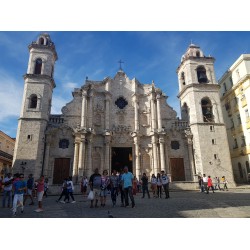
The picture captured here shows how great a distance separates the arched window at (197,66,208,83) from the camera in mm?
26703

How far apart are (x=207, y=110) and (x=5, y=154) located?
2841 cm

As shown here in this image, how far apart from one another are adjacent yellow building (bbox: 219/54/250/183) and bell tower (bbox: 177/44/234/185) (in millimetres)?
4305

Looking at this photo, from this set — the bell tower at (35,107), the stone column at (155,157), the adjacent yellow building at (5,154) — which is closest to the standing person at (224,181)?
the stone column at (155,157)

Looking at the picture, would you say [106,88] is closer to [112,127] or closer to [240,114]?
[112,127]

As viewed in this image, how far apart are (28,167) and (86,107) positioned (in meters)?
8.53

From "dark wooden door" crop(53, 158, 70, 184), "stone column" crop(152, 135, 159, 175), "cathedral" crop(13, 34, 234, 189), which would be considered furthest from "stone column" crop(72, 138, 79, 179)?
A: "stone column" crop(152, 135, 159, 175)

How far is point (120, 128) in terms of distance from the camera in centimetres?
2412

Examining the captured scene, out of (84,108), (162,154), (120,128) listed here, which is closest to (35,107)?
(84,108)

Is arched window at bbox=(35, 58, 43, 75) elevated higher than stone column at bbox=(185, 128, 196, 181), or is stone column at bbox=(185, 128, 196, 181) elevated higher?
arched window at bbox=(35, 58, 43, 75)

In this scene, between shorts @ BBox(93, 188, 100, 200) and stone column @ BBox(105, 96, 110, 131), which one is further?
stone column @ BBox(105, 96, 110, 131)

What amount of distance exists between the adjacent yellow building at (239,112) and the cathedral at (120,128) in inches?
181

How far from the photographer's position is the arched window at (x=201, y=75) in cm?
2670

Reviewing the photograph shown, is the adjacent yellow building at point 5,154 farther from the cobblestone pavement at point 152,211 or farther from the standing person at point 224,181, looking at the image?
the standing person at point 224,181

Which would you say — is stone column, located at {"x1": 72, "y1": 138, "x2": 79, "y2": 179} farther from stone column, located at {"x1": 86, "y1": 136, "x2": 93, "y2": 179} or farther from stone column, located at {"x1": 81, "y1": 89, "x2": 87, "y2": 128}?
stone column, located at {"x1": 81, "y1": 89, "x2": 87, "y2": 128}
